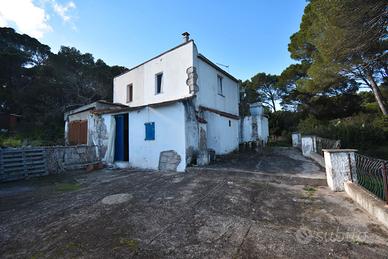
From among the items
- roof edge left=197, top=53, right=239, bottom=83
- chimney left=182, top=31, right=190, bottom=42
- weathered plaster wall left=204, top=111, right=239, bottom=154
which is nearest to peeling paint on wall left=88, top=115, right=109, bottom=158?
weathered plaster wall left=204, top=111, right=239, bottom=154

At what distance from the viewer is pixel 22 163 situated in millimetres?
7719

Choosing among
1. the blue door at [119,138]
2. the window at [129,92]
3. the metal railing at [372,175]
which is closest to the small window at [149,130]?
the blue door at [119,138]

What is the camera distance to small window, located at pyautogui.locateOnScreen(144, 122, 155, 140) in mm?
8686

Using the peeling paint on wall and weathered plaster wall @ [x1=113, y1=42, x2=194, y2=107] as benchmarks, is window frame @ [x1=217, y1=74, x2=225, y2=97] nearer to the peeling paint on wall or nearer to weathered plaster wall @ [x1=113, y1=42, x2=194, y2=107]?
weathered plaster wall @ [x1=113, y1=42, x2=194, y2=107]

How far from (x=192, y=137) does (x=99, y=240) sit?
18.5ft

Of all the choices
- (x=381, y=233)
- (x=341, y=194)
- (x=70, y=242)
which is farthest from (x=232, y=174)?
(x=70, y=242)

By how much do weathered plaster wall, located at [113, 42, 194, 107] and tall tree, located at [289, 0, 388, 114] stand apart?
6.33 metres

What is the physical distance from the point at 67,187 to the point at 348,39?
12.5 meters

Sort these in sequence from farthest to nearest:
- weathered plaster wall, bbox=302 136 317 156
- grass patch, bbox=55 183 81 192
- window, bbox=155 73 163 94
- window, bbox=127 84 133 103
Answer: window, bbox=127 84 133 103
window, bbox=155 73 163 94
weathered plaster wall, bbox=302 136 317 156
grass patch, bbox=55 183 81 192

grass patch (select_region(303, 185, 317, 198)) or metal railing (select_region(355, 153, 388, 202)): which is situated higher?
metal railing (select_region(355, 153, 388, 202))

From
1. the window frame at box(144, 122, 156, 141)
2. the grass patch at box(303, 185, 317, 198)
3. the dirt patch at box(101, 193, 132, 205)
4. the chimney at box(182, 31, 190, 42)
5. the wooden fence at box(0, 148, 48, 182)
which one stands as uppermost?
the chimney at box(182, 31, 190, 42)

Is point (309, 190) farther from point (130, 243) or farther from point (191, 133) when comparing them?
point (191, 133)

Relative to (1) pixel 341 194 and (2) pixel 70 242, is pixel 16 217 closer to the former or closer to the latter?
(2) pixel 70 242

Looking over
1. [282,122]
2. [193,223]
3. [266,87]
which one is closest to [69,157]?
[193,223]
